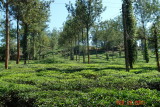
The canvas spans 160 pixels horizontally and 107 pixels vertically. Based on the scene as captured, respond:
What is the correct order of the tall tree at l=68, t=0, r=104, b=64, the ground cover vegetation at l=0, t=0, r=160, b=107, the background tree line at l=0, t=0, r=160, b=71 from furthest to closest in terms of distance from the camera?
the tall tree at l=68, t=0, r=104, b=64, the background tree line at l=0, t=0, r=160, b=71, the ground cover vegetation at l=0, t=0, r=160, b=107

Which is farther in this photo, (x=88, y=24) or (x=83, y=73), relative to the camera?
(x=88, y=24)

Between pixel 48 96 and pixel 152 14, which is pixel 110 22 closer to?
pixel 152 14

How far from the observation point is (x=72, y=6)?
3944 cm

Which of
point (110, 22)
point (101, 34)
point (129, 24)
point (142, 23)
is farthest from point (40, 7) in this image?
point (110, 22)

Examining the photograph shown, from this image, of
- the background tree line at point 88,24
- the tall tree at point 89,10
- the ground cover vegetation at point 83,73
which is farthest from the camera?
the tall tree at point 89,10

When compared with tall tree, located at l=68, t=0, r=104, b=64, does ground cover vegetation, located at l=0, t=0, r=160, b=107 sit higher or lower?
lower

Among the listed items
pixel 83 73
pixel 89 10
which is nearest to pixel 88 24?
pixel 89 10

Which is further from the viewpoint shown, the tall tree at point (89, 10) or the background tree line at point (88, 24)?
the tall tree at point (89, 10)

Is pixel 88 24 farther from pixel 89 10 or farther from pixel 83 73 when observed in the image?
pixel 83 73

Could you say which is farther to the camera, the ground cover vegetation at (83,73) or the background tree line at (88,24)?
the background tree line at (88,24)

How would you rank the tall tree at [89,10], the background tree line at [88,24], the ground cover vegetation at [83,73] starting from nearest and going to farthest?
the ground cover vegetation at [83,73], the background tree line at [88,24], the tall tree at [89,10]

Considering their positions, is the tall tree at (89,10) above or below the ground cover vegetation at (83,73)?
above

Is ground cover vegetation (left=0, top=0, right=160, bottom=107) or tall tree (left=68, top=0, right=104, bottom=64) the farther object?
tall tree (left=68, top=0, right=104, bottom=64)

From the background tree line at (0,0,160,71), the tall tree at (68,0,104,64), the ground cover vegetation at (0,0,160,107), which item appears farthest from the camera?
the tall tree at (68,0,104,64)
